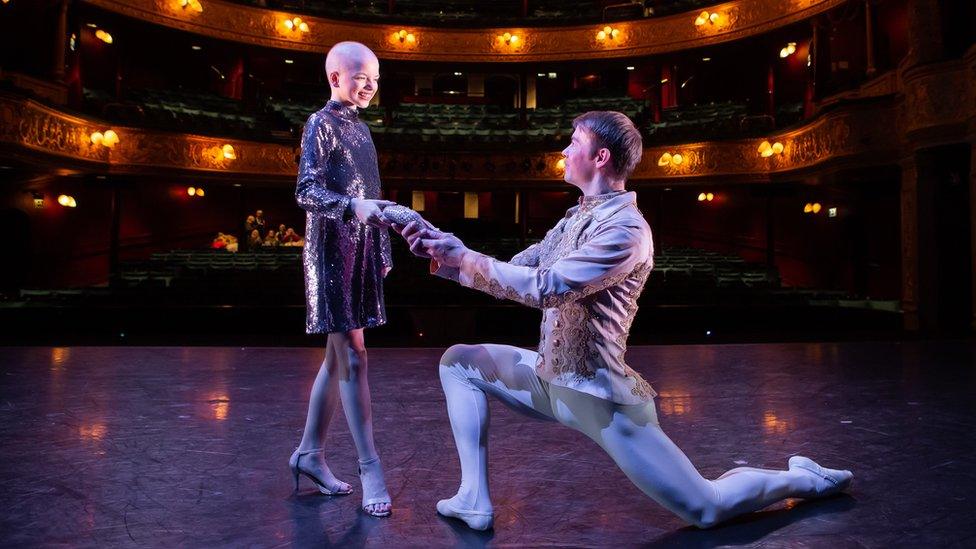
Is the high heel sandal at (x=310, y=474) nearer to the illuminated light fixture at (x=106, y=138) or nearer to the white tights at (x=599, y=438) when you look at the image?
the white tights at (x=599, y=438)

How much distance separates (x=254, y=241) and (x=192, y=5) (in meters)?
5.31

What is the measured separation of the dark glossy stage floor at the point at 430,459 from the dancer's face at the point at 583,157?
943mm

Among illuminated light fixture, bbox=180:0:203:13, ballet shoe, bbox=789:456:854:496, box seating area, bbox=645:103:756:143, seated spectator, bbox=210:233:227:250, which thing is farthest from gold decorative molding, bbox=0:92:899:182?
ballet shoe, bbox=789:456:854:496

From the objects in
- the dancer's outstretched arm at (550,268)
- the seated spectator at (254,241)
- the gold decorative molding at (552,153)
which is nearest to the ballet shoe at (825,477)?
the dancer's outstretched arm at (550,268)

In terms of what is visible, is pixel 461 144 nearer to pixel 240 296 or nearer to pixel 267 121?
pixel 267 121

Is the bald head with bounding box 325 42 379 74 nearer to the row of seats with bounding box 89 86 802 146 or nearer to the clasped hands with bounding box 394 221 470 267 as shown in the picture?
the clasped hands with bounding box 394 221 470 267

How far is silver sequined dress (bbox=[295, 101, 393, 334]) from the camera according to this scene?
1935 mm

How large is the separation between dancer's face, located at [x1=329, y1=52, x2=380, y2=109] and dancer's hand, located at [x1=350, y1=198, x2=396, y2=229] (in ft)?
1.29

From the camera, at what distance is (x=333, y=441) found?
2791 mm

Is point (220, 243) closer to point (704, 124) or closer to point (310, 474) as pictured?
point (704, 124)

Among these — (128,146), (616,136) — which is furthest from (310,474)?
(128,146)

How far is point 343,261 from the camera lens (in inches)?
78.2

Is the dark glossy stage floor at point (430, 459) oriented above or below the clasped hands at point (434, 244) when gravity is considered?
below

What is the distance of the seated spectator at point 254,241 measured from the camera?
1511 centimetres
